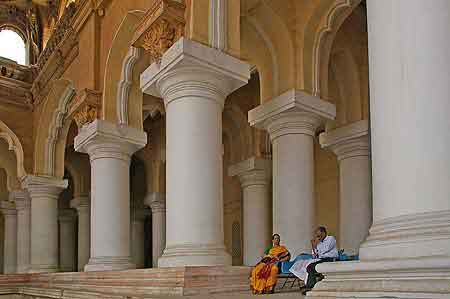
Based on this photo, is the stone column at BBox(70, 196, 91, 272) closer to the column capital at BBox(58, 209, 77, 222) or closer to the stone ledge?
the column capital at BBox(58, 209, 77, 222)

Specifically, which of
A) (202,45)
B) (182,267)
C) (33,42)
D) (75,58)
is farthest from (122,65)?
(33,42)

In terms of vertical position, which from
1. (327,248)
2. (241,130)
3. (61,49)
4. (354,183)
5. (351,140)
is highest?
(61,49)

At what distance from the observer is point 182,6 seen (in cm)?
941

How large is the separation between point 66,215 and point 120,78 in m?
12.0

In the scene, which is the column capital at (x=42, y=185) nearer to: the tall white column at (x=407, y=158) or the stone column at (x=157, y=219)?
the stone column at (x=157, y=219)

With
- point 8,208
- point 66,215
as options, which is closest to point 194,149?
point 8,208

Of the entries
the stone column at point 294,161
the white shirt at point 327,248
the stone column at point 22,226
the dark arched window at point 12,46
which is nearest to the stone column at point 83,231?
the stone column at point 22,226

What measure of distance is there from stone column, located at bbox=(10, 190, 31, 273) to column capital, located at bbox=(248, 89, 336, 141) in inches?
390

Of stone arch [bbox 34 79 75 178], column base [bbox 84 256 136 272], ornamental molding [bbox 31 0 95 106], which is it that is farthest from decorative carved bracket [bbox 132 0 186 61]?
stone arch [bbox 34 79 75 178]

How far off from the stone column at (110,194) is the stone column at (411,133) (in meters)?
7.96

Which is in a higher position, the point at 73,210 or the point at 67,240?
the point at 73,210

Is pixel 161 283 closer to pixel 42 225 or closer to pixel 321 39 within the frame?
pixel 321 39

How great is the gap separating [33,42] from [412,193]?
17.7m

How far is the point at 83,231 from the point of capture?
2003cm
